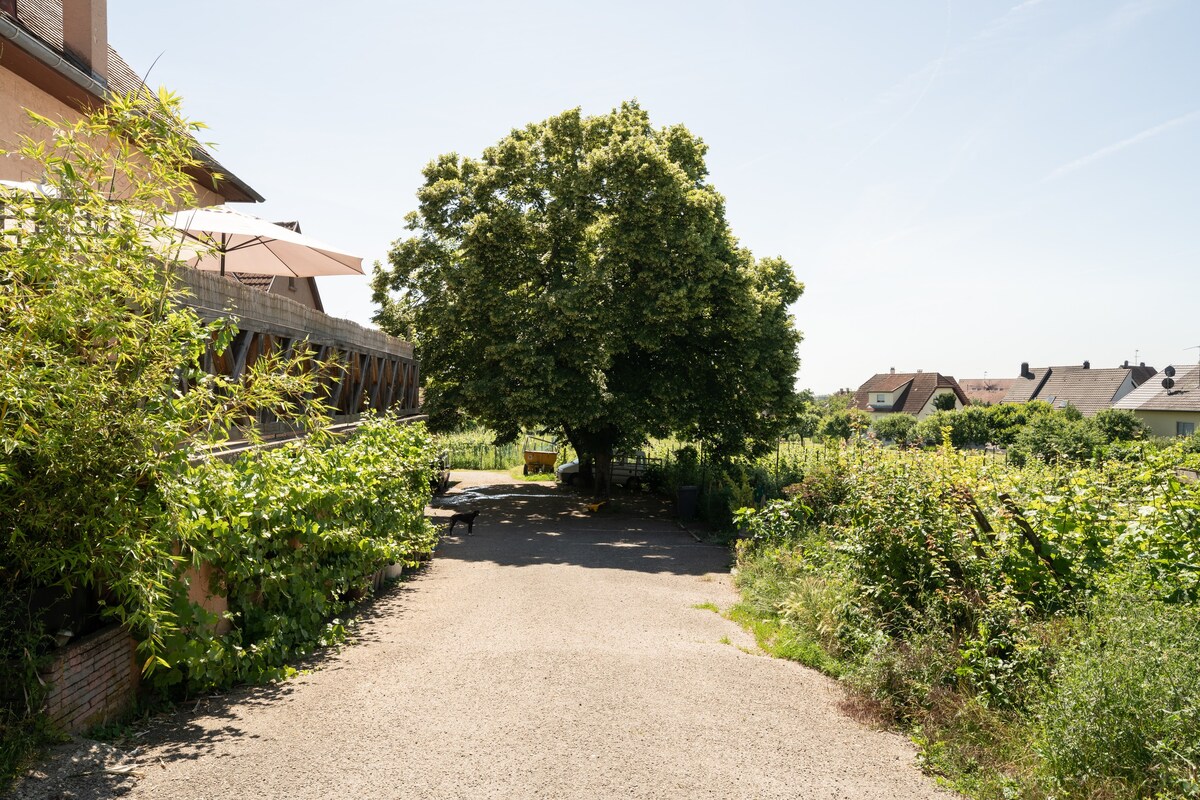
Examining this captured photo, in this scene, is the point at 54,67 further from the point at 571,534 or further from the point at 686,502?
the point at 686,502

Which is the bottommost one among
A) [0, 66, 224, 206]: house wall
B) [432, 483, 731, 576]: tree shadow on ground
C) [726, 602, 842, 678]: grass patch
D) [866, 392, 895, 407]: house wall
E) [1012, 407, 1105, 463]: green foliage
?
[432, 483, 731, 576]: tree shadow on ground

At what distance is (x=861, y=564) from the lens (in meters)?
7.27

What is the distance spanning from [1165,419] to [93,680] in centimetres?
5651

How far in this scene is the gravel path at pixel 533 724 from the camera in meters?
4.47

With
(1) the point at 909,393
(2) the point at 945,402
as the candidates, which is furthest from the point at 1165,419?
(1) the point at 909,393

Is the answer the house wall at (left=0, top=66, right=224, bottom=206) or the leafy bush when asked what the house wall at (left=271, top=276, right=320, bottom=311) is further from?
the leafy bush

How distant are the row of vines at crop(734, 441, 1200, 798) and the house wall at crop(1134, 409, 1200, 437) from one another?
47.4 meters

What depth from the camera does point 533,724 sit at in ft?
17.4

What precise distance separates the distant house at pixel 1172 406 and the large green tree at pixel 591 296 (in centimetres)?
3755

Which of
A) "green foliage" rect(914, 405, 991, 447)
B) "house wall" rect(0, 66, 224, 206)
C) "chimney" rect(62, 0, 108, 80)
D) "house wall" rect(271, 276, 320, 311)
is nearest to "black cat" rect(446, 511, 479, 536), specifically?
"house wall" rect(0, 66, 224, 206)

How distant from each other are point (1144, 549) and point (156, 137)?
7497mm

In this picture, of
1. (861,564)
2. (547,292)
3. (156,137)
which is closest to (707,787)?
(861,564)

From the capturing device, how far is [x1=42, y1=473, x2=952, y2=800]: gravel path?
447 cm

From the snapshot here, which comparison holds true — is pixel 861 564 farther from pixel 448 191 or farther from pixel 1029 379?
pixel 1029 379
